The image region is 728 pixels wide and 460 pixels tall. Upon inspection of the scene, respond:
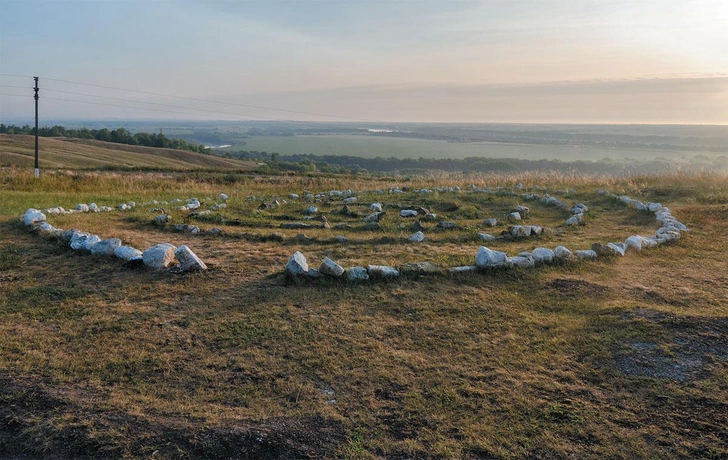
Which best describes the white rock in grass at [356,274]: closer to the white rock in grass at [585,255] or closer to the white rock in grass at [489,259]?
the white rock in grass at [489,259]

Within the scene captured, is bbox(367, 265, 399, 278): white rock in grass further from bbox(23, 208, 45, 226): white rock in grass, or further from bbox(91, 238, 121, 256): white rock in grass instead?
bbox(23, 208, 45, 226): white rock in grass

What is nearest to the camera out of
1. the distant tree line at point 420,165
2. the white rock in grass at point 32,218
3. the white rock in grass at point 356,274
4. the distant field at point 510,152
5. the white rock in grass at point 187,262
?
the white rock in grass at point 356,274

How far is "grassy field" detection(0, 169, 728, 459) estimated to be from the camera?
366cm

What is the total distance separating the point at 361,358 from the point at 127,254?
4.76 m

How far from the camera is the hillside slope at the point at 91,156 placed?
4119 cm

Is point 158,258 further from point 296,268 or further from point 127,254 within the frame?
point 296,268

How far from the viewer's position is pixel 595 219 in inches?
506

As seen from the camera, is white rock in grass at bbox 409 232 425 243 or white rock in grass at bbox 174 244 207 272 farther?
white rock in grass at bbox 409 232 425 243

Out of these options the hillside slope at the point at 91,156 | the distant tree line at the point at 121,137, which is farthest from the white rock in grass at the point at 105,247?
the distant tree line at the point at 121,137

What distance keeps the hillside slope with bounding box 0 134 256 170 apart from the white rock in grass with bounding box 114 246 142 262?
1367 inches

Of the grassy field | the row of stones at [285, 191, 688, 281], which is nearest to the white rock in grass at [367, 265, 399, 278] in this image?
the row of stones at [285, 191, 688, 281]

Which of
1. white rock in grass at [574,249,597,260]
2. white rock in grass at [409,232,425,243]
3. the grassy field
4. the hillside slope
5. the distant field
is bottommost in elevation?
the grassy field

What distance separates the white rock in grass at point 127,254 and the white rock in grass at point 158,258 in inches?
5.7

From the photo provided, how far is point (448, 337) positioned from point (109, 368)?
338 cm
